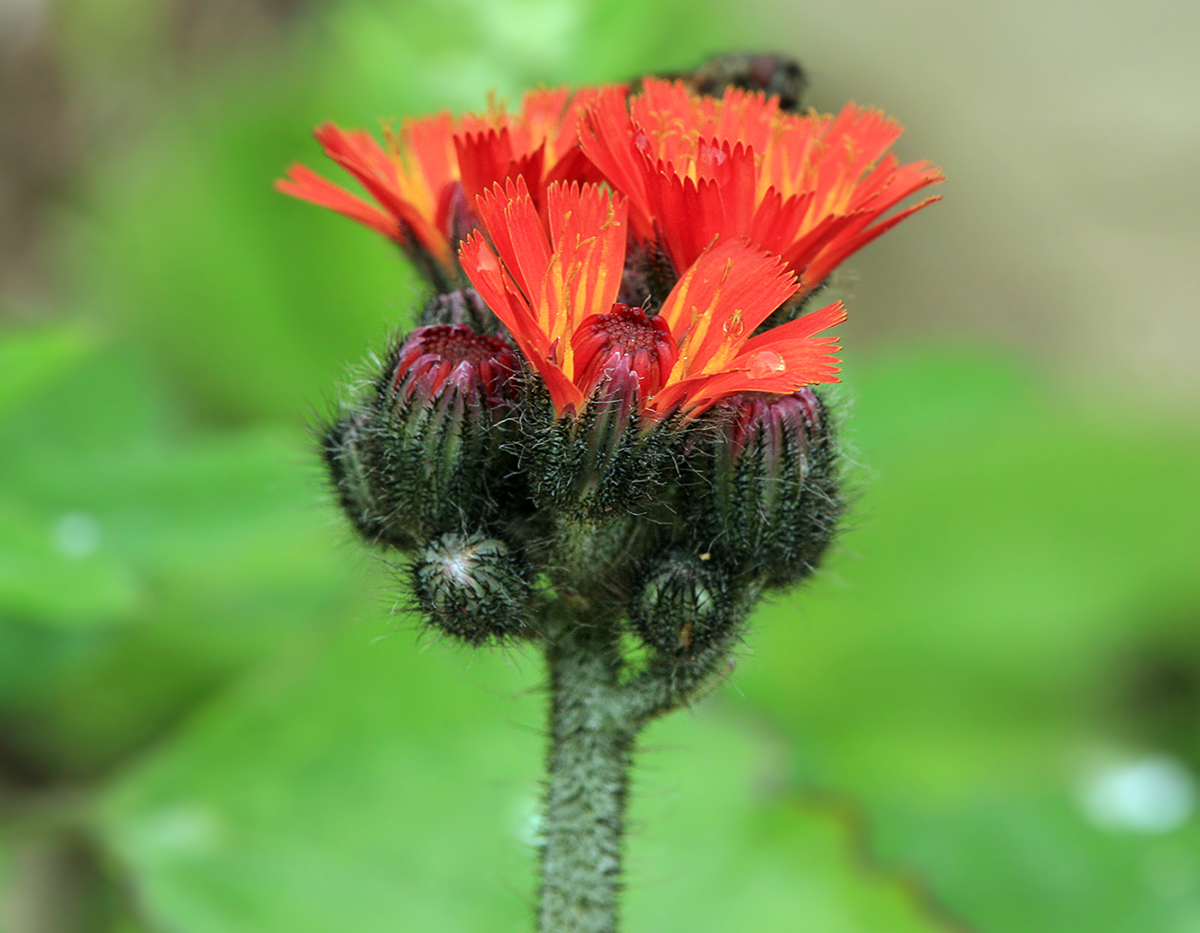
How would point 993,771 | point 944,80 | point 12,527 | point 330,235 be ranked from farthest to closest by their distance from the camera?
point 944,80 → point 330,235 → point 993,771 → point 12,527

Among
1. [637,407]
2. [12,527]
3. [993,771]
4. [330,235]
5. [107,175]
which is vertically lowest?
[637,407]

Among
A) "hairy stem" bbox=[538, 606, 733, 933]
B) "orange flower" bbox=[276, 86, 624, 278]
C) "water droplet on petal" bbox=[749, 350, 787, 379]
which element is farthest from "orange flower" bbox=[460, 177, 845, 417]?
"hairy stem" bbox=[538, 606, 733, 933]

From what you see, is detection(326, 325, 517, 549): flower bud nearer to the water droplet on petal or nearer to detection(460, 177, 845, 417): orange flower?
detection(460, 177, 845, 417): orange flower

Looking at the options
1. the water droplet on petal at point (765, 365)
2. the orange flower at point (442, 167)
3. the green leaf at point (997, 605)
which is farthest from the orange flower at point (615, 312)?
the green leaf at point (997, 605)

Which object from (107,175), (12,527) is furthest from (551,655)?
(107,175)

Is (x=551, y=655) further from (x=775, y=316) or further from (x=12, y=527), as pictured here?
(x=12, y=527)

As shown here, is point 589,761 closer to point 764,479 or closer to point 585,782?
point 585,782
